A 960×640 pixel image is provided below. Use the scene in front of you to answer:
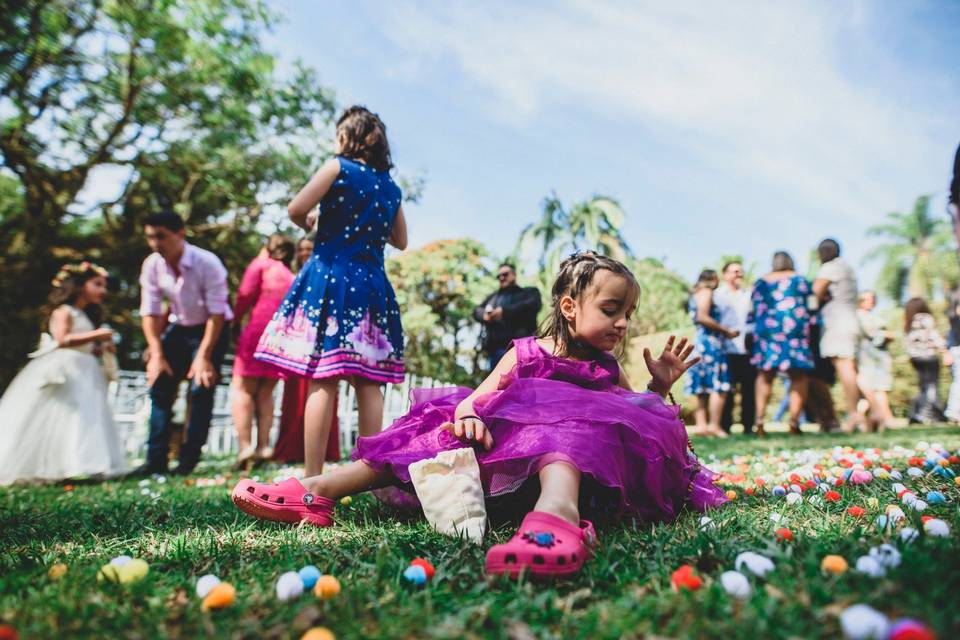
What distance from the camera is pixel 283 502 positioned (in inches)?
75.9

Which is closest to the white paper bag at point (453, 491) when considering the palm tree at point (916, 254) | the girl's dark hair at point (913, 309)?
the girl's dark hair at point (913, 309)

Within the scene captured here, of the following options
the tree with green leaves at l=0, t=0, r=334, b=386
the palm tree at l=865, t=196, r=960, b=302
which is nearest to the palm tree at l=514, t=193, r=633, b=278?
the tree with green leaves at l=0, t=0, r=334, b=386

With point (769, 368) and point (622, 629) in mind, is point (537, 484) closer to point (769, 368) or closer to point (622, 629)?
Result: point (622, 629)

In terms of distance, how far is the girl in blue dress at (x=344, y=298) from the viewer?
2.55 meters

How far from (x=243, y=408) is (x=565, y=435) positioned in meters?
3.87

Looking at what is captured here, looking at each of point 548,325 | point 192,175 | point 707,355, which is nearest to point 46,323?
point 548,325

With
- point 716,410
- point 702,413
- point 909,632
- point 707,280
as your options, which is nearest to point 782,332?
point 707,280

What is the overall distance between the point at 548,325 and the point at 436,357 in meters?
7.34

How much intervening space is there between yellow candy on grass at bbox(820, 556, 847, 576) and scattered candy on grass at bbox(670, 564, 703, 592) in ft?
0.78

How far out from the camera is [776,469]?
3.17 meters

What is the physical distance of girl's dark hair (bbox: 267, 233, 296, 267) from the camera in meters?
5.07

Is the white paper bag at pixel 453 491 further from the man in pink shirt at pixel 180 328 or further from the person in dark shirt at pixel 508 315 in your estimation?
the person in dark shirt at pixel 508 315

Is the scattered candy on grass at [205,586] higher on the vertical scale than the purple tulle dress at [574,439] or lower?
lower

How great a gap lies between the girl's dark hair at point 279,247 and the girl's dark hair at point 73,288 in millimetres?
1384
